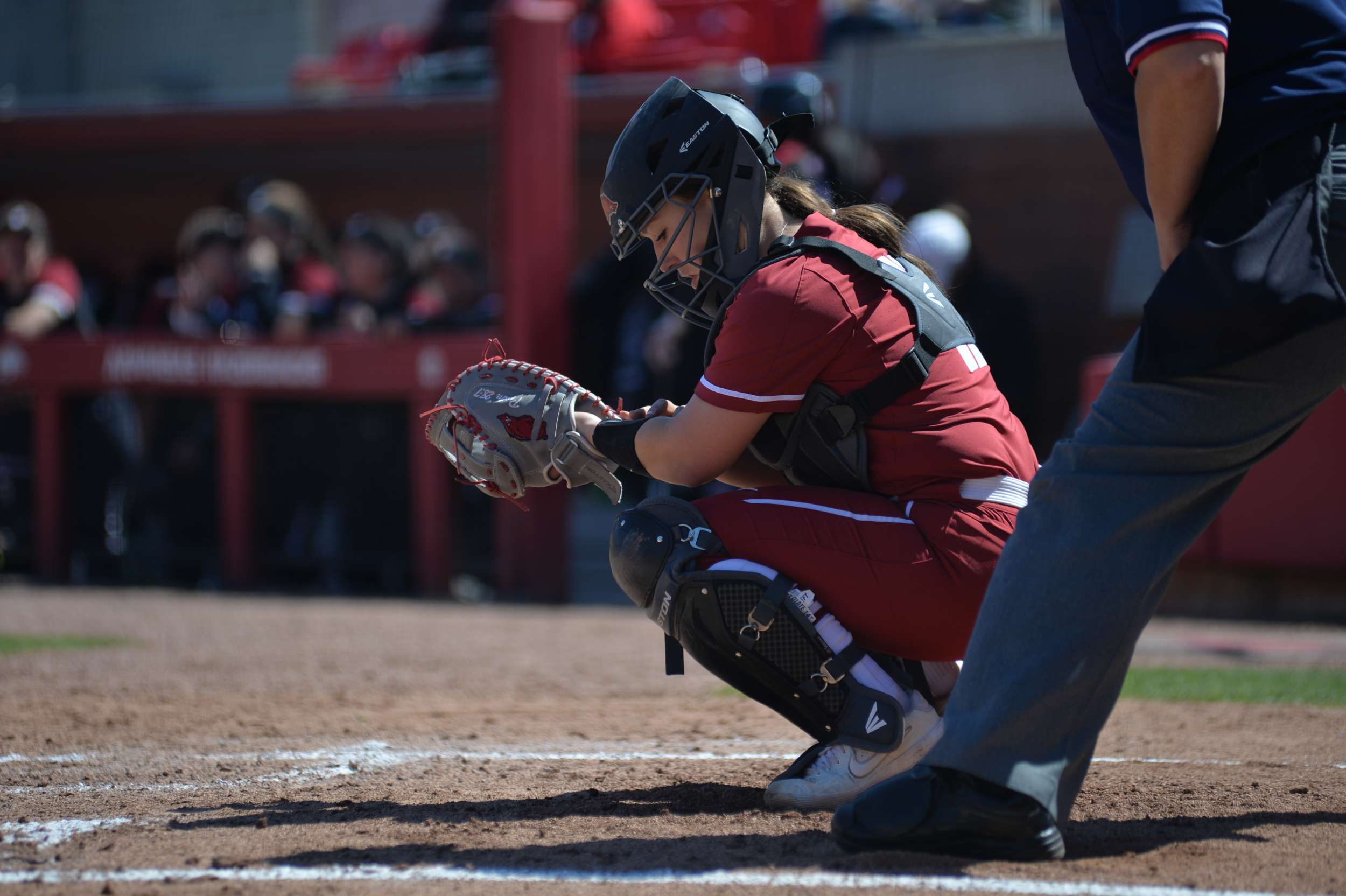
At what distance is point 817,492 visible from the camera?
9.75 feet

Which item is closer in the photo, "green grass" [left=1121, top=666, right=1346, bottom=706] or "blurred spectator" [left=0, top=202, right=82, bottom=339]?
"green grass" [left=1121, top=666, right=1346, bottom=706]

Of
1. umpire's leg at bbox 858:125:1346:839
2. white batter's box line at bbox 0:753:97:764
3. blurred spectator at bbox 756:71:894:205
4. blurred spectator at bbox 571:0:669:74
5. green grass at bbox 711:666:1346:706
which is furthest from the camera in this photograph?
blurred spectator at bbox 571:0:669:74

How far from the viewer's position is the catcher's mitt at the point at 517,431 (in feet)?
10.2

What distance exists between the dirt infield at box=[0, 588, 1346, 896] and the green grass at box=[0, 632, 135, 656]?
253mm

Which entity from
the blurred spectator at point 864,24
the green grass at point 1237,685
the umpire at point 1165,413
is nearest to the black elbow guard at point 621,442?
the umpire at point 1165,413

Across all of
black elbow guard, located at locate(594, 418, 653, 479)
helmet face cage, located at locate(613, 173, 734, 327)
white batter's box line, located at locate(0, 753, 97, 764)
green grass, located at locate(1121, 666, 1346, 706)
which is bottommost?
green grass, located at locate(1121, 666, 1346, 706)

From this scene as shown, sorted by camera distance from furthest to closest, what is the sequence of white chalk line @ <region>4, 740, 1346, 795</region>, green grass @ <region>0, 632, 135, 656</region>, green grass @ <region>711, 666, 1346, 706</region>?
green grass @ <region>0, 632, 135, 656</region> < green grass @ <region>711, 666, 1346, 706</region> < white chalk line @ <region>4, 740, 1346, 795</region>

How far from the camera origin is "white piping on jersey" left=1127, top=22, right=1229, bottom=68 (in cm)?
221

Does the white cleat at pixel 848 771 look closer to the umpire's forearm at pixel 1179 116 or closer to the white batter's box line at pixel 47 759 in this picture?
the umpire's forearm at pixel 1179 116

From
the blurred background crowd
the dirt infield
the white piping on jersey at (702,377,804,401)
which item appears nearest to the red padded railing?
the blurred background crowd

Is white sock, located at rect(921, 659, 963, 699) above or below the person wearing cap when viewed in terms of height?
below

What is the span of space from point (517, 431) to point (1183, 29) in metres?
1.65

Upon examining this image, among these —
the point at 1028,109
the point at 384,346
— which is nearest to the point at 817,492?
the point at 384,346

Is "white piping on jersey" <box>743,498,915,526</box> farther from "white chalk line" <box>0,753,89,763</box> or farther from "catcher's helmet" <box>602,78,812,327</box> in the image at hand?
"white chalk line" <box>0,753,89,763</box>
